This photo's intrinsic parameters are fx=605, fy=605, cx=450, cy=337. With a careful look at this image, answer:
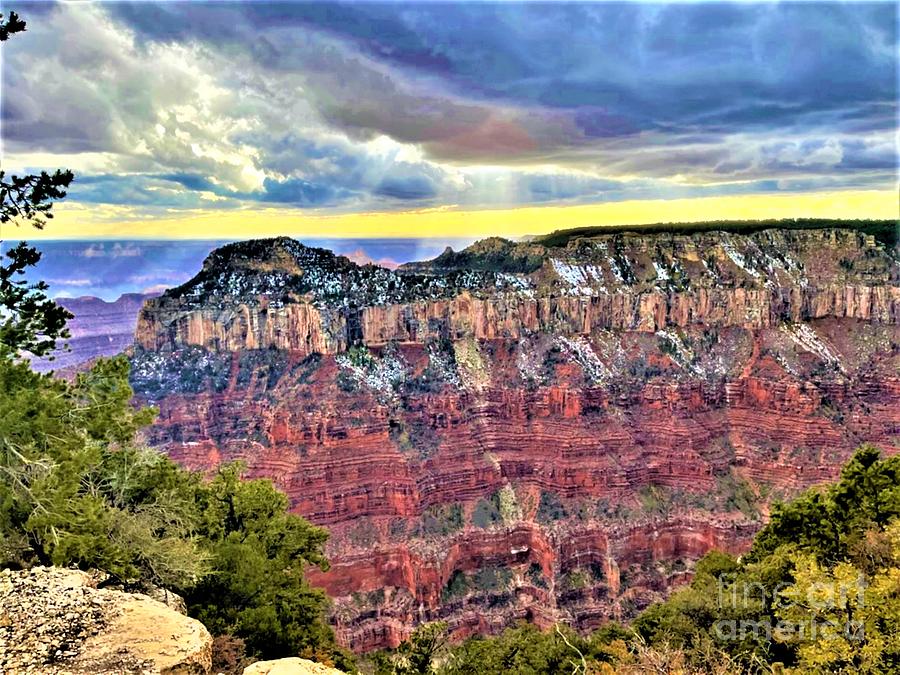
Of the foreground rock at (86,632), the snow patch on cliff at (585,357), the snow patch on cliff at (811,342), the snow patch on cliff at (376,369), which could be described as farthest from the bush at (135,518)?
the snow patch on cliff at (811,342)

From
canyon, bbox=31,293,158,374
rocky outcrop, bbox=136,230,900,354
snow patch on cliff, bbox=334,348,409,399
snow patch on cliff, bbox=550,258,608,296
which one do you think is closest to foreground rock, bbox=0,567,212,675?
snow patch on cliff, bbox=334,348,409,399

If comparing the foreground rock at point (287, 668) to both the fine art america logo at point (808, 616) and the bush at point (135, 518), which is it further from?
the fine art america logo at point (808, 616)

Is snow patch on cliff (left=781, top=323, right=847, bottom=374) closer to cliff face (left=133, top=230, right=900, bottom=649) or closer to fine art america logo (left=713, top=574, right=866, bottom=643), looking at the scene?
cliff face (left=133, top=230, right=900, bottom=649)

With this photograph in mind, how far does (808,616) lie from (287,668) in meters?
16.1

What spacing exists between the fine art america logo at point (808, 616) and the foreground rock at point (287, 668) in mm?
14308

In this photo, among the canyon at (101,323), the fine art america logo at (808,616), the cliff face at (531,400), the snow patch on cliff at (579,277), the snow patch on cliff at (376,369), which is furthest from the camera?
the canyon at (101,323)

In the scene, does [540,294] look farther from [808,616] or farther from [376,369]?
[808,616]

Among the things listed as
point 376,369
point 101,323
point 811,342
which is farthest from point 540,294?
point 101,323

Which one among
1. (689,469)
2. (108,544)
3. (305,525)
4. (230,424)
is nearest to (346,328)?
(230,424)

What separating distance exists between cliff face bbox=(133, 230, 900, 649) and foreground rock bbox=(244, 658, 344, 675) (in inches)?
1618

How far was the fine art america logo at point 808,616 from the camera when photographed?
1728 cm

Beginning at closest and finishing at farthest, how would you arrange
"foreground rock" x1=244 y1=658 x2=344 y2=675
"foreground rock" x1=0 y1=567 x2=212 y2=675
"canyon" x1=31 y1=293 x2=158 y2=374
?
"foreground rock" x1=0 y1=567 x2=212 y2=675 < "foreground rock" x1=244 y1=658 x2=344 y2=675 < "canyon" x1=31 y1=293 x2=158 y2=374

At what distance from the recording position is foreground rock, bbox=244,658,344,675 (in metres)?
11.4

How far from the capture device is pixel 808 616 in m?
18.8
